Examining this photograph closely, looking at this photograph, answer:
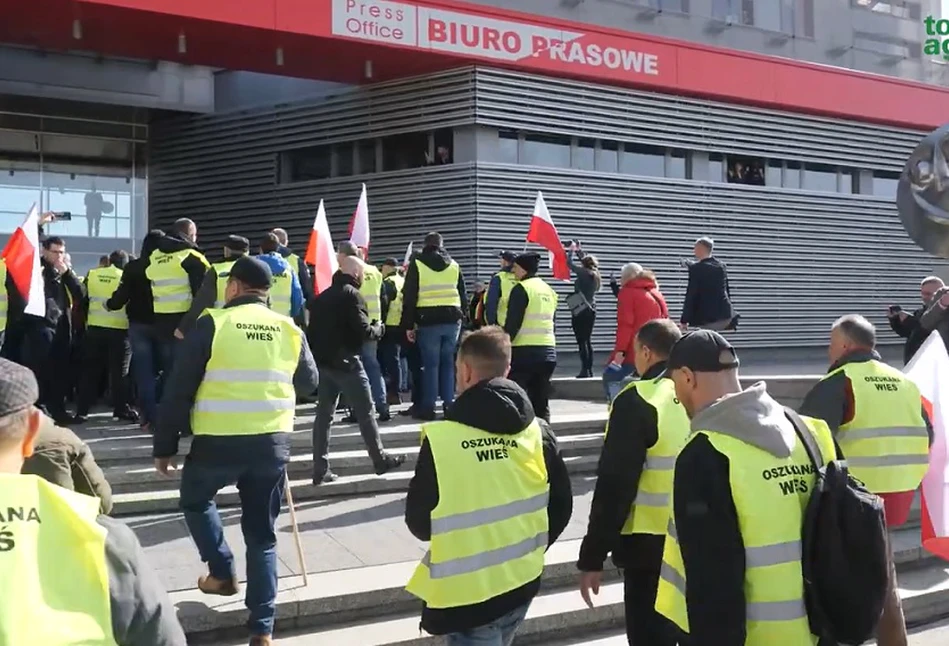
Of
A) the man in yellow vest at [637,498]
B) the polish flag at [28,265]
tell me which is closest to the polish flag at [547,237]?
the polish flag at [28,265]

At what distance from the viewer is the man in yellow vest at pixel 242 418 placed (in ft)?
16.2

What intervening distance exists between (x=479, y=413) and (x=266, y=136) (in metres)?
15.6

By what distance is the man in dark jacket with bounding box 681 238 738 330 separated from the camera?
10.5m

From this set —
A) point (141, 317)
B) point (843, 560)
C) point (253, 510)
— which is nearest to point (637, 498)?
point (843, 560)

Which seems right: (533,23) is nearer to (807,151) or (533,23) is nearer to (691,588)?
(807,151)

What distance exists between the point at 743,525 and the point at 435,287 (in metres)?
7.15

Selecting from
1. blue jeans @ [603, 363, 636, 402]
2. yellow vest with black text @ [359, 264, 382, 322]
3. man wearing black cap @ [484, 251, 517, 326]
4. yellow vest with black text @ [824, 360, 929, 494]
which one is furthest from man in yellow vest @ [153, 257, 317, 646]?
blue jeans @ [603, 363, 636, 402]

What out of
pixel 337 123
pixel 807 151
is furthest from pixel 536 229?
pixel 807 151

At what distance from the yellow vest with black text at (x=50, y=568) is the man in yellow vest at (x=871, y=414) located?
3.99 meters

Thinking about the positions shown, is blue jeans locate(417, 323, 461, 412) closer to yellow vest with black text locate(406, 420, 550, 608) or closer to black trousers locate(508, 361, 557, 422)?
black trousers locate(508, 361, 557, 422)

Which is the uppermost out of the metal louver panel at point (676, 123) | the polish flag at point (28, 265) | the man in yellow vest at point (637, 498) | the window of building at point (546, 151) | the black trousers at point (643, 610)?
the metal louver panel at point (676, 123)

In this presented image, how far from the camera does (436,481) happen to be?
11.6ft

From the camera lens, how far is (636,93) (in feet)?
58.1

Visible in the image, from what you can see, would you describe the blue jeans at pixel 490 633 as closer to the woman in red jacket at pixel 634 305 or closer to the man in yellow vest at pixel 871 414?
the man in yellow vest at pixel 871 414
